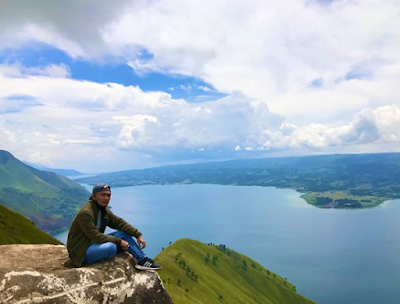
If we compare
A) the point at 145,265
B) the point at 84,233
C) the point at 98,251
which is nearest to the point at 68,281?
the point at 98,251

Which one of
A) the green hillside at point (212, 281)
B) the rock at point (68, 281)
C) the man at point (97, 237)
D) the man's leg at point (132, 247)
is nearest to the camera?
the rock at point (68, 281)

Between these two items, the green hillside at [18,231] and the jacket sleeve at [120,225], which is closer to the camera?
the jacket sleeve at [120,225]

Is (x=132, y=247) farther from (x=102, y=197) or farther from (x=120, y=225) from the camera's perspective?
(x=102, y=197)

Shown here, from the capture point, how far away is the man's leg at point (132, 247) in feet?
50.5

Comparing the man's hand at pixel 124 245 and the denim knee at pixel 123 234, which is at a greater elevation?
the denim knee at pixel 123 234

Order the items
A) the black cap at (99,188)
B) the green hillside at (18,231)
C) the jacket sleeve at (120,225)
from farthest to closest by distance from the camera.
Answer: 1. the green hillside at (18,231)
2. the jacket sleeve at (120,225)
3. the black cap at (99,188)

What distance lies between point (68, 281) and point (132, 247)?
3.27 meters

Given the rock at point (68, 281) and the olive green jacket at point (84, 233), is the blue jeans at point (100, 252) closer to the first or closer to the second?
the olive green jacket at point (84, 233)

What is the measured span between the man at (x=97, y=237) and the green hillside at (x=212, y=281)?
113 m

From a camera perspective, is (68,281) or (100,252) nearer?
(68,281)

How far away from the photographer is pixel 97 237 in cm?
1405

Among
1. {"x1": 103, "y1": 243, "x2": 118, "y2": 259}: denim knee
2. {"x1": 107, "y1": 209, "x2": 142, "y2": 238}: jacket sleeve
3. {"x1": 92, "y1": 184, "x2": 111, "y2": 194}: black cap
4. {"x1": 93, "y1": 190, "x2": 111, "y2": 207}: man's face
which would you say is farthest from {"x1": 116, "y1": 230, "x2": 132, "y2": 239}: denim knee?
{"x1": 92, "y1": 184, "x2": 111, "y2": 194}: black cap

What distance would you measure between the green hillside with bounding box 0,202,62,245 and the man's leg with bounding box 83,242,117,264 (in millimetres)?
71553

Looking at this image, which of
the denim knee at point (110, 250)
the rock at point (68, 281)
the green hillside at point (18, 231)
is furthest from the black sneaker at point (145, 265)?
the green hillside at point (18, 231)
